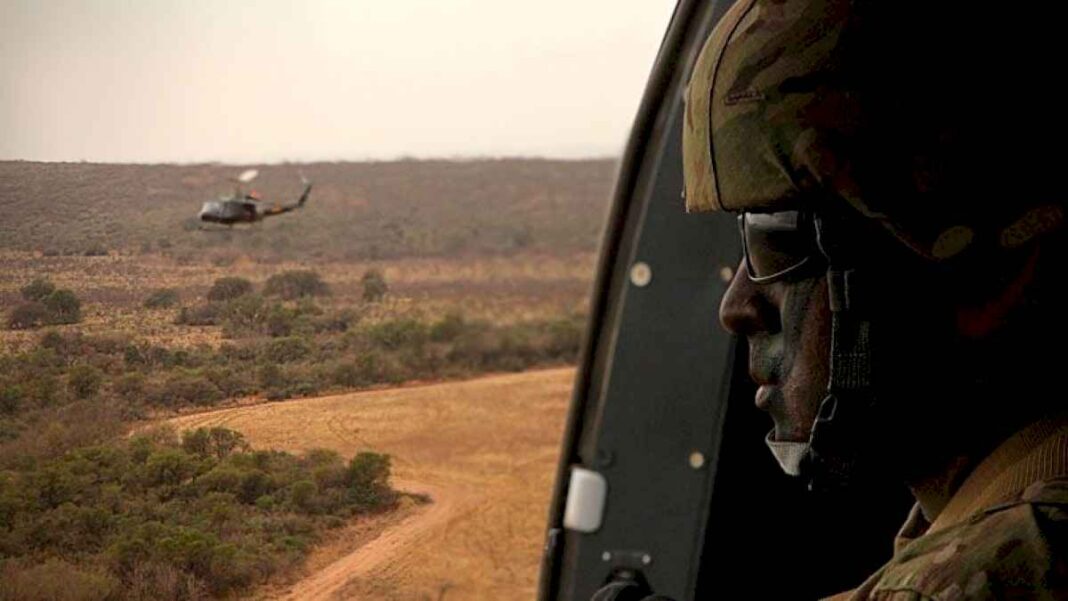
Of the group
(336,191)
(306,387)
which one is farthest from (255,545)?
(336,191)

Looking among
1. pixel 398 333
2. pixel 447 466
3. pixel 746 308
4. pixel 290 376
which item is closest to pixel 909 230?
pixel 746 308

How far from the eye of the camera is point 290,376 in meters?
2.16

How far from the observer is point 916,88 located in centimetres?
142

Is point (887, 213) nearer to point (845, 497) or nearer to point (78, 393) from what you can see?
point (78, 393)

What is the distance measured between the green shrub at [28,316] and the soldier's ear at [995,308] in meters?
1.12

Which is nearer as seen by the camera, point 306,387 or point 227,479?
point 227,479

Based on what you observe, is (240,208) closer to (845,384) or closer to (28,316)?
(28,316)

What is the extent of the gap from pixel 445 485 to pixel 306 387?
0.42 m

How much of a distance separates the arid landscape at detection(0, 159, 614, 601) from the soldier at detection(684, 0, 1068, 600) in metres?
0.84

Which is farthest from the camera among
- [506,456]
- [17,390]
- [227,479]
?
[506,456]

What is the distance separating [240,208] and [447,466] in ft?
2.12

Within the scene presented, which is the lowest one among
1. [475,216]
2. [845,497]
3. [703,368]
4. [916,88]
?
[845,497]

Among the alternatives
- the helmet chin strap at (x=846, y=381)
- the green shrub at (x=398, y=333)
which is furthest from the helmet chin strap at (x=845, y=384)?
the green shrub at (x=398, y=333)

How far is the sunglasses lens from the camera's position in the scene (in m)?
1.52
